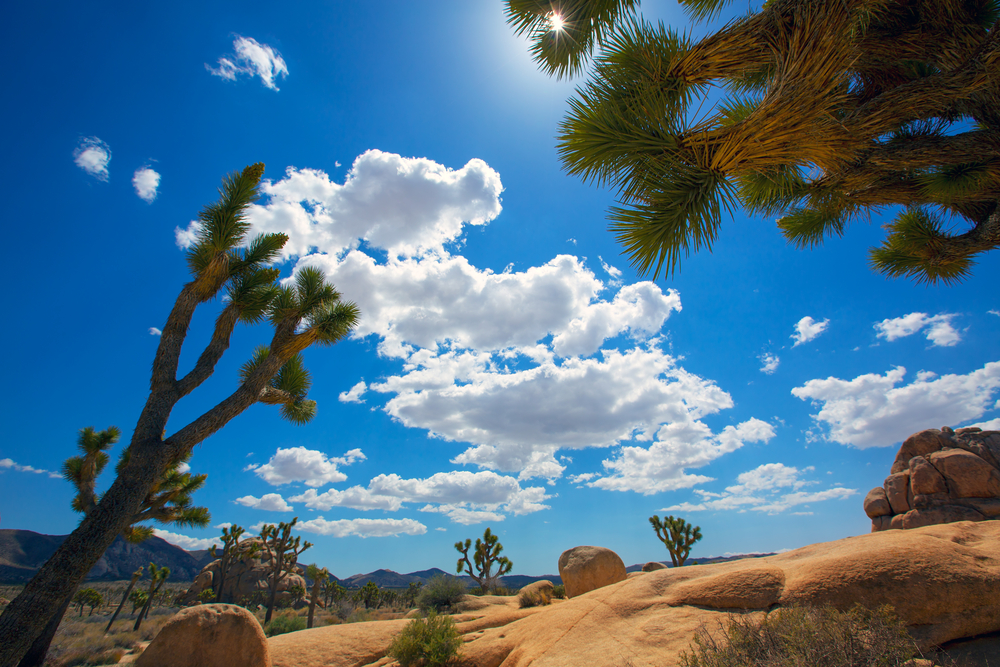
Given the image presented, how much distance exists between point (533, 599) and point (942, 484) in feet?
45.5

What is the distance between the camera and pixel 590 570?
13.6 m

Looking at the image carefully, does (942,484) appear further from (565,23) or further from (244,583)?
(244,583)

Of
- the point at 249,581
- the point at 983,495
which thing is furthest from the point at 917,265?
the point at 249,581

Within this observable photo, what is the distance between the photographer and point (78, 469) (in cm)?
1170

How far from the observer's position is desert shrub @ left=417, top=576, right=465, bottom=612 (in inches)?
603

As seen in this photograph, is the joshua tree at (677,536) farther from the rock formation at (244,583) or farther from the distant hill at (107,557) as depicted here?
the distant hill at (107,557)

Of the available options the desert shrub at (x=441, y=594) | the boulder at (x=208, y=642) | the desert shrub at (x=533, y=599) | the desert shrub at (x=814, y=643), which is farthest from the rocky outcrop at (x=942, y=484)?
the boulder at (x=208, y=642)

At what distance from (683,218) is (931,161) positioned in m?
3.58

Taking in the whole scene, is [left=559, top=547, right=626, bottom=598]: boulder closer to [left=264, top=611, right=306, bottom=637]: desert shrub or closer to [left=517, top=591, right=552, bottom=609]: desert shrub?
[left=517, top=591, right=552, bottom=609]: desert shrub

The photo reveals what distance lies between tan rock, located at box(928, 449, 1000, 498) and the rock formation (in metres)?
35.0

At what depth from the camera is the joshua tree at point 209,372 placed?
6.72 metres

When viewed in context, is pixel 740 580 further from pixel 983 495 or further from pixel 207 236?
pixel 983 495

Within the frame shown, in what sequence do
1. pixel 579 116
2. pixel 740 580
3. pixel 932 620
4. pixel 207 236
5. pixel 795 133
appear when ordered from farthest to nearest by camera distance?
pixel 207 236 → pixel 740 580 → pixel 932 620 → pixel 579 116 → pixel 795 133

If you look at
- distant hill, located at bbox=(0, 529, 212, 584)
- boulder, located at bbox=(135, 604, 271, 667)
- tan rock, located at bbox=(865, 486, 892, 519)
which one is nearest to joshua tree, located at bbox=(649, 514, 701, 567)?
tan rock, located at bbox=(865, 486, 892, 519)
